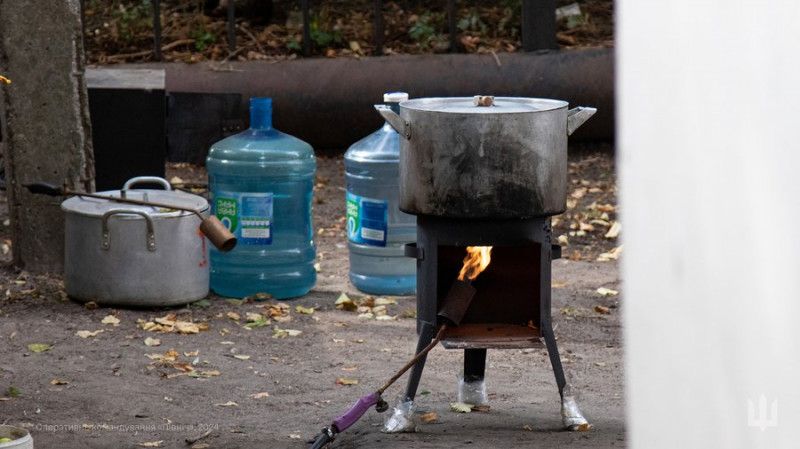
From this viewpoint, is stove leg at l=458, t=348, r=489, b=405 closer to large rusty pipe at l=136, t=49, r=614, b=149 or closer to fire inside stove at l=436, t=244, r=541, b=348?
fire inside stove at l=436, t=244, r=541, b=348

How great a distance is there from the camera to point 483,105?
3750 millimetres

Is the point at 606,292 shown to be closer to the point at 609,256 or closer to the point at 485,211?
the point at 609,256

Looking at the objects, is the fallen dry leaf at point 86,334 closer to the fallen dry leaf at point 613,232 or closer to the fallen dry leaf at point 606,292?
the fallen dry leaf at point 606,292

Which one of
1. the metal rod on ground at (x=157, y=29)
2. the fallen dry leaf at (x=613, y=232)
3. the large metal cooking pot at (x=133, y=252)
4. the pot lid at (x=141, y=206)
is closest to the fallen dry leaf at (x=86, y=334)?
the large metal cooking pot at (x=133, y=252)

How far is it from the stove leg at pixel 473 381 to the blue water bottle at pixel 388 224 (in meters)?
1.99

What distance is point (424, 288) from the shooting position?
3758 millimetres

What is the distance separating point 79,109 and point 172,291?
4.17ft

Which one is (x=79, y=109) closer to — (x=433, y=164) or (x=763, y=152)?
(x=433, y=164)

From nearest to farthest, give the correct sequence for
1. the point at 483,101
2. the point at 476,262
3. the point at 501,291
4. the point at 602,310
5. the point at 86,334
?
the point at 483,101 < the point at 476,262 < the point at 501,291 < the point at 86,334 < the point at 602,310

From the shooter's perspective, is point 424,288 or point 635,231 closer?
point 635,231

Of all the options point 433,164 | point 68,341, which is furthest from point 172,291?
point 433,164

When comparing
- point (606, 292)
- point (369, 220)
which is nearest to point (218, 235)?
point (369, 220)

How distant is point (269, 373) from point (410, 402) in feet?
3.66

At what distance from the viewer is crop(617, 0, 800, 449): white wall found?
79 cm
